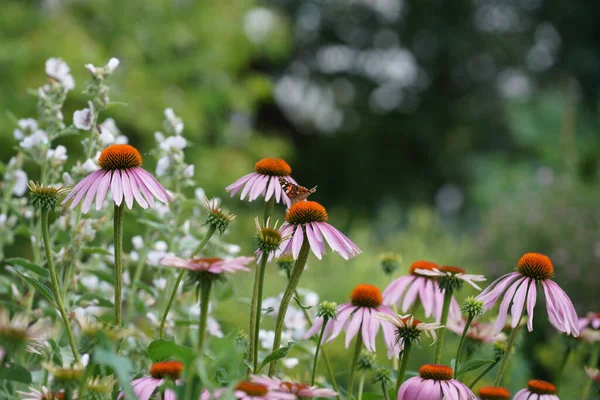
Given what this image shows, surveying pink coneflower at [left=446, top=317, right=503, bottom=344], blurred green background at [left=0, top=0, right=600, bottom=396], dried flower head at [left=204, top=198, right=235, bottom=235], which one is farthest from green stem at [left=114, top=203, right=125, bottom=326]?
blurred green background at [left=0, top=0, right=600, bottom=396]

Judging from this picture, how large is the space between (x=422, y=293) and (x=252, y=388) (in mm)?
566

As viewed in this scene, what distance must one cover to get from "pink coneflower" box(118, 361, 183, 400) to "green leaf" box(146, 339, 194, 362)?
0.02 meters

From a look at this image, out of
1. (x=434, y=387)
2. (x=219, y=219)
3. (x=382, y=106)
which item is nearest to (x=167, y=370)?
(x=219, y=219)

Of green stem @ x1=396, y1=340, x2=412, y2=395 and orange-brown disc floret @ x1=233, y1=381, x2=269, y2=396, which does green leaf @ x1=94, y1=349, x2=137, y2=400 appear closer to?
orange-brown disc floret @ x1=233, y1=381, x2=269, y2=396

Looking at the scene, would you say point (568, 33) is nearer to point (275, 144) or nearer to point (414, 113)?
point (414, 113)

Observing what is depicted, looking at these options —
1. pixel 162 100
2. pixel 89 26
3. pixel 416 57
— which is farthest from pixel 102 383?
pixel 416 57

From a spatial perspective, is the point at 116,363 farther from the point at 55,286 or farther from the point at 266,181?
the point at 266,181

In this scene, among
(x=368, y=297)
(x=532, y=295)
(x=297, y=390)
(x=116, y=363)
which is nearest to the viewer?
(x=116, y=363)

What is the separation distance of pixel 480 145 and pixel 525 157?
217 cm

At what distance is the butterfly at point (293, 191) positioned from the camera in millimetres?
1120

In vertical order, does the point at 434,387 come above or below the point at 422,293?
below

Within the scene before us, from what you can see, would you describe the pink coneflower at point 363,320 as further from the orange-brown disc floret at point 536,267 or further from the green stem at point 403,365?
the orange-brown disc floret at point 536,267

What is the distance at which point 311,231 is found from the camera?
3.18ft

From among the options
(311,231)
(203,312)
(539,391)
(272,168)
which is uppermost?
(272,168)
